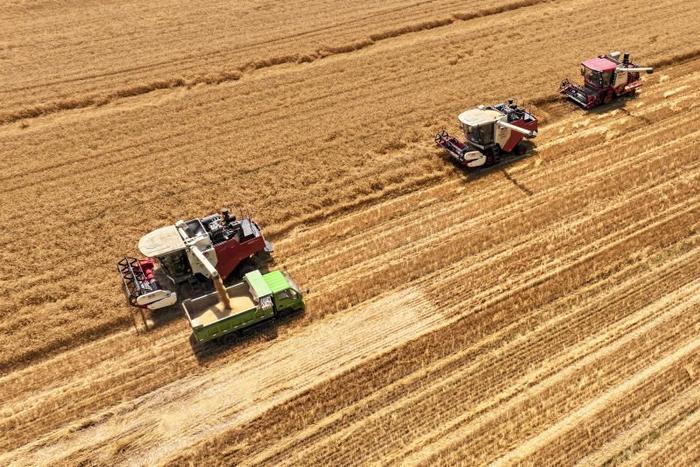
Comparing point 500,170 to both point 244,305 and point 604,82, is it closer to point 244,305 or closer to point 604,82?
point 604,82

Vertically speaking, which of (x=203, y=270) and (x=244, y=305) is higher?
(x=203, y=270)

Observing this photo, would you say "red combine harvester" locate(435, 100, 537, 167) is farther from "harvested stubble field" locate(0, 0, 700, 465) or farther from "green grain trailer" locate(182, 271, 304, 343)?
"green grain trailer" locate(182, 271, 304, 343)

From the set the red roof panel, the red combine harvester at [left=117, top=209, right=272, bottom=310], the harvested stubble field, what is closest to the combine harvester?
the red combine harvester at [left=117, top=209, right=272, bottom=310]

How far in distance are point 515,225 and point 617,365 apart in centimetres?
669

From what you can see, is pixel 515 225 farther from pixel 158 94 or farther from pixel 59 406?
pixel 158 94

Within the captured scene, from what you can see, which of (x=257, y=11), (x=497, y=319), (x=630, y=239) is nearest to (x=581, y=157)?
(x=630, y=239)

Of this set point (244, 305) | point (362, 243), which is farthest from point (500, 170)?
point (244, 305)

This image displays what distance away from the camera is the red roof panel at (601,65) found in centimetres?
2672

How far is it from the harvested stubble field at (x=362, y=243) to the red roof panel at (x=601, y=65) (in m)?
2.00

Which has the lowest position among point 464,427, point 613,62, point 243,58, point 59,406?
point 464,427

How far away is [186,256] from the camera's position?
58.7 ft

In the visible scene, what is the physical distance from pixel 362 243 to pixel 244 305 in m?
5.23

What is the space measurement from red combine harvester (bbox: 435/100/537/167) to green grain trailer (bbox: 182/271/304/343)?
33.4 feet

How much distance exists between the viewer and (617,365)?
50.9 ft
